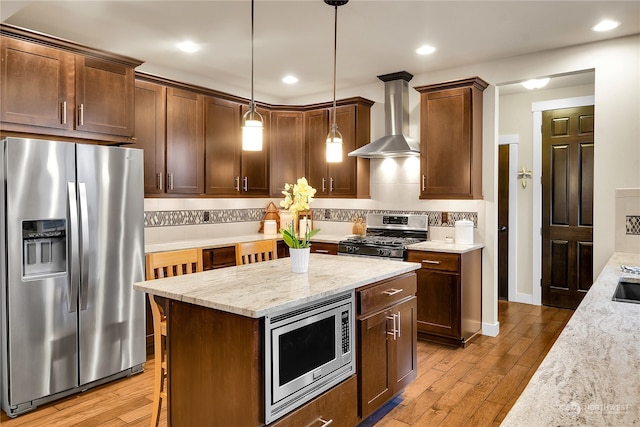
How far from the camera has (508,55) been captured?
13.5ft

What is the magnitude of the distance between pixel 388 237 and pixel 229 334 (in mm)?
3185

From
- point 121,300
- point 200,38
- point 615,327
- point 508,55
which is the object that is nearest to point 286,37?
point 200,38

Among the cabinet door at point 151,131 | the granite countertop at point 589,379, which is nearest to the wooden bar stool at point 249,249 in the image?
the cabinet door at point 151,131

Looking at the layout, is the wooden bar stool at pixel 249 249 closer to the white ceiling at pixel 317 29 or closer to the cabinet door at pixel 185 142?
the cabinet door at pixel 185 142

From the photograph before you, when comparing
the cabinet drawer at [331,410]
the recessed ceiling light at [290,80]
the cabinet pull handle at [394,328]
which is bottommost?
the cabinet drawer at [331,410]

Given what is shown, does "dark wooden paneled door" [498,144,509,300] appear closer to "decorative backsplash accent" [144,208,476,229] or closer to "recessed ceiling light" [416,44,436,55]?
"decorative backsplash accent" [144,208,476,229]

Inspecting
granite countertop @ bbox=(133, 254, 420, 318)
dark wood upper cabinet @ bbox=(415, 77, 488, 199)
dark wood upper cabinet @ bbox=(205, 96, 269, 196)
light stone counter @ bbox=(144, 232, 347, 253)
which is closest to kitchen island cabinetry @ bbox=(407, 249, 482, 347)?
dark wood upper cabinet @ bbox=(415, 77, 488, 199)

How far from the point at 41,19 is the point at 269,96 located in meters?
2.87

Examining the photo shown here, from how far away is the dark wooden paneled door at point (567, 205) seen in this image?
16.5ft

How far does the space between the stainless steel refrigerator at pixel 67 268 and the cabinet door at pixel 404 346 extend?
6.46 ft

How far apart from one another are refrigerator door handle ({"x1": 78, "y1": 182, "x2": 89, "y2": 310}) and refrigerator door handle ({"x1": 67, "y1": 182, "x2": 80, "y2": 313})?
36mm

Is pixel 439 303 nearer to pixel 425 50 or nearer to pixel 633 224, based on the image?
pixel 633 224

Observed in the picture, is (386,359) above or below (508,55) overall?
below

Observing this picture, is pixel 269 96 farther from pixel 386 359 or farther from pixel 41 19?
pixel 386 359
